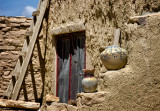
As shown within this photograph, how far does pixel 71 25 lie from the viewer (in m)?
4.83

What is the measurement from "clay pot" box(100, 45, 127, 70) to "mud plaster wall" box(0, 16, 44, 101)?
3.06 meters

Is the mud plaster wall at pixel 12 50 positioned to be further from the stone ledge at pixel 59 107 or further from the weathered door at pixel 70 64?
the stone ledge at pixel 59 107

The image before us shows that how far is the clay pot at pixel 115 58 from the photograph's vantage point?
121 inches

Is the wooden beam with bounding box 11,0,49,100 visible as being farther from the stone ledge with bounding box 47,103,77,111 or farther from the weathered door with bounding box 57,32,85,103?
the stone ledge with bounding box 47,103,77,111

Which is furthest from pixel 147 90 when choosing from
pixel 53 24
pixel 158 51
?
pixel 53 24

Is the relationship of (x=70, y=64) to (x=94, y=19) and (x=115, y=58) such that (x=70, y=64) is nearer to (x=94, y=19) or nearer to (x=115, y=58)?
(x=94, y=19)

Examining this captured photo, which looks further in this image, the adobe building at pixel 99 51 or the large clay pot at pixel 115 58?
the large clay pot at pixel 115 58

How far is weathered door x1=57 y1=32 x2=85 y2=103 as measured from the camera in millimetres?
4781

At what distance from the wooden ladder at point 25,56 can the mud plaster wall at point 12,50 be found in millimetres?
442

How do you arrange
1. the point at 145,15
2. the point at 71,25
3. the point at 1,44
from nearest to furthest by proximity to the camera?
the point at 145,15 < the point at 71,25 < the point at 1,44

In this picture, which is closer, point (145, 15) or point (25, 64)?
point (145, 15)

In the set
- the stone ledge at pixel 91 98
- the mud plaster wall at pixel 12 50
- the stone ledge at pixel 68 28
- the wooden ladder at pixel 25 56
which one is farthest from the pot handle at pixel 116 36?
the mud plaster wall at pixel 12 50

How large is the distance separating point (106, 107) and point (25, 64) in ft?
9.28

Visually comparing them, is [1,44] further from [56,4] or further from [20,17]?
[56,4]
